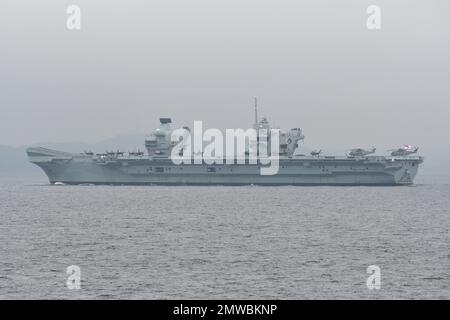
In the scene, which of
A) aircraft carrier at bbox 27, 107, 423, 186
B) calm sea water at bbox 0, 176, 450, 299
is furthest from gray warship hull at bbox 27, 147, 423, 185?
calm sea water at bbox 0, 176, 450, 299

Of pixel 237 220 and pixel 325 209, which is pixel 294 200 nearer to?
pixel 325 209

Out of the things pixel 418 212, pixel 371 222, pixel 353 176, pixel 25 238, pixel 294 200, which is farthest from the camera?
pixel 353 176

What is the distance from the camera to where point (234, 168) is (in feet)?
319

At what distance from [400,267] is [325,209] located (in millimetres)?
31989

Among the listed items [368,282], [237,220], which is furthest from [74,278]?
[237,220]

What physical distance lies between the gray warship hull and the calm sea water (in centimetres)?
3122

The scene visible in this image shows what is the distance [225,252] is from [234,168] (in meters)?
61.9

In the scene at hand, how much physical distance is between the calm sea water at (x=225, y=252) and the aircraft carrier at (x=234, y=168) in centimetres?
3129

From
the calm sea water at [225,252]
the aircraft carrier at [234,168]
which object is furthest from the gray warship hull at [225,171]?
the calm sea water at [225,252]

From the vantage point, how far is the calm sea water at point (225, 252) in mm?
25984

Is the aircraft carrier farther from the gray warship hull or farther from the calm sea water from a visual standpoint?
the calm sea water

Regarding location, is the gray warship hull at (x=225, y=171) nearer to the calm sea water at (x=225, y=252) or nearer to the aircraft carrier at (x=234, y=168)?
the aircraft carrier at (x=234, y=168)

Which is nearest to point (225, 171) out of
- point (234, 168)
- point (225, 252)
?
point (234, 168)

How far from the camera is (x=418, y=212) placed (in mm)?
61219
